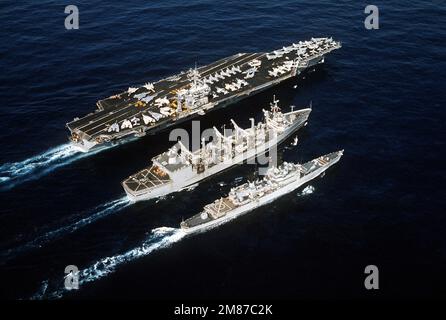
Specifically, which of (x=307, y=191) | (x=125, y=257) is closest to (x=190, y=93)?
(x=307, y=191)

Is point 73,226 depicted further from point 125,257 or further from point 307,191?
point 307,191

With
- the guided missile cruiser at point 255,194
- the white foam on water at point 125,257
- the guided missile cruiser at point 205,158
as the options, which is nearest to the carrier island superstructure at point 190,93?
the guided missile cruiser at point 205,158

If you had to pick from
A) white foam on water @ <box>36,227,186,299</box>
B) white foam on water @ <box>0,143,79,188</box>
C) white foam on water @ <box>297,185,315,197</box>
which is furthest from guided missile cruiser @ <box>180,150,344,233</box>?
white foam on water @ <box>0,143,79,188</box>

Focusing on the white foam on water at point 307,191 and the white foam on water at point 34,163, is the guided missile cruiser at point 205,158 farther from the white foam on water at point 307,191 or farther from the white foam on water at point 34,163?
the white foam on water at point 34,163
